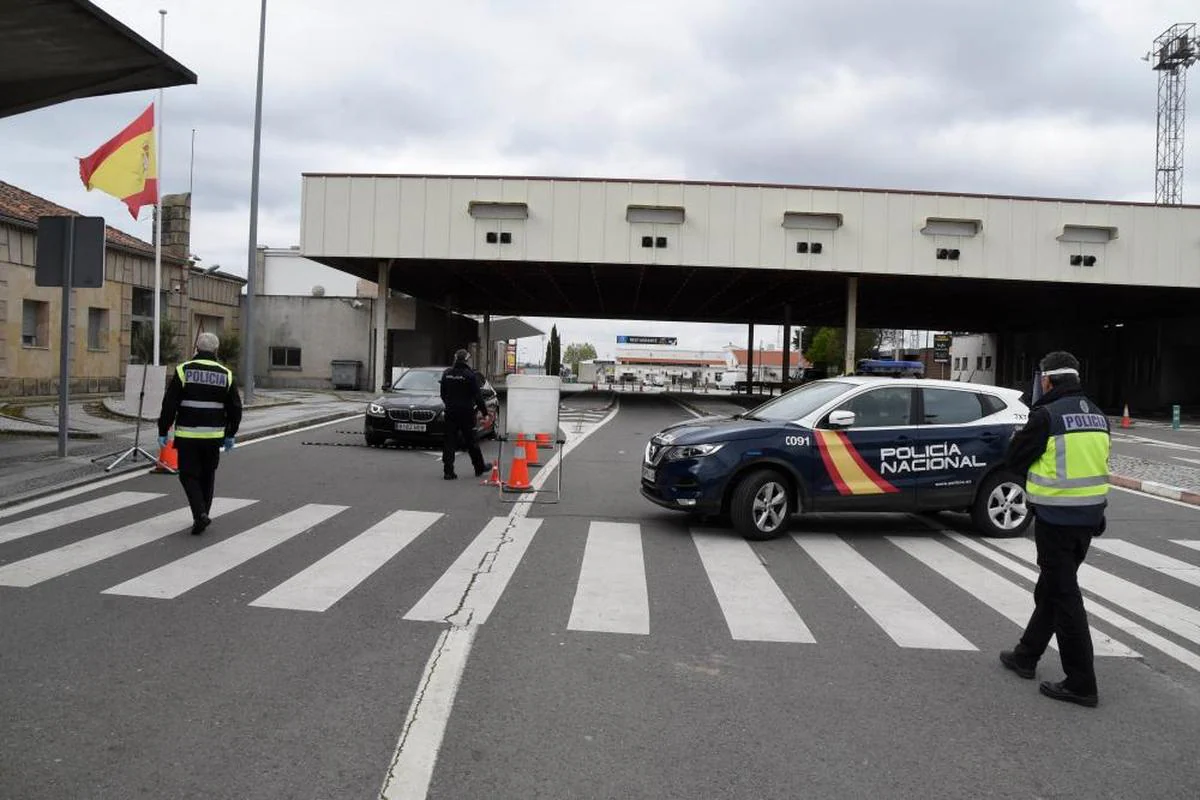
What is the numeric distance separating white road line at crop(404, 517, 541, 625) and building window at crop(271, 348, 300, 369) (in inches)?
1337

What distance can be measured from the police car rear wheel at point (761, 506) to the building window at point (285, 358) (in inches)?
1389

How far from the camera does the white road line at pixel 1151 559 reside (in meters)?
8.06

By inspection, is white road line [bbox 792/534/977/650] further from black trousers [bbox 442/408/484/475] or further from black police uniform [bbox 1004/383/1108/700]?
black trousers [bbox 442/408/484/475]

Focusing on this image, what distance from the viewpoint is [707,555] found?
820cm

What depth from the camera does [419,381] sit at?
17.3m

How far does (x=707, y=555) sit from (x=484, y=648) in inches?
129

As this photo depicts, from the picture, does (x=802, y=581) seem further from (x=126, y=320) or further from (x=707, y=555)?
(x=126, y=320)

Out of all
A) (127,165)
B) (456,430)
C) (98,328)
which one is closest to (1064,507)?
(456,430)

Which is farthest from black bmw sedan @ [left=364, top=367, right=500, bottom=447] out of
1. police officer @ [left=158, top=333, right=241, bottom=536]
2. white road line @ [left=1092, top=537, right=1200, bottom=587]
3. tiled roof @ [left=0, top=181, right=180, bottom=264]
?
tiled roof @ [left=0, top=181, right=180, bottom=264]

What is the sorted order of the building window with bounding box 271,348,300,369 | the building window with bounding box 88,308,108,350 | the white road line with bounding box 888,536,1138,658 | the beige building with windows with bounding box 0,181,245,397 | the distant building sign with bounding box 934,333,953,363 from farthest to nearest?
the distant building sign with bounding box 934,333,953,363
the building window with bounding box 271,348,300,369
the building window with bounding box 88,308,108,350
the beige building with windows with bounding box 0,181,245,397
the white road line with bounding box 888,536,1138,658

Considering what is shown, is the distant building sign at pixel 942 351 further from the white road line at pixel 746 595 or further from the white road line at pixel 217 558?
the white road line at pixel 217 558

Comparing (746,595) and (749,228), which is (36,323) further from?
(746,595)

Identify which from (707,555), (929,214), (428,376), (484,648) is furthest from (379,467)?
(929,214)

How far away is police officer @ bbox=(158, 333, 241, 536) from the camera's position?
27.3 ft
